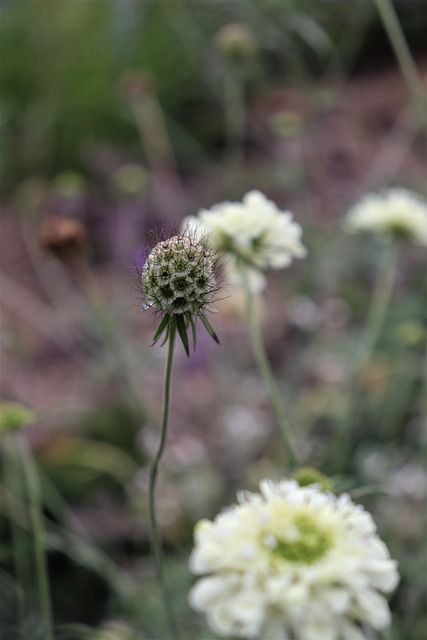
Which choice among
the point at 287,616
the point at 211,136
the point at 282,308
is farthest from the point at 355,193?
the point at 287,616

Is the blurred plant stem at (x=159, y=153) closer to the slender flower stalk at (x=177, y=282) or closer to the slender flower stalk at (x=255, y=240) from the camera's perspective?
the slender flower stalk at (x=255, y=240)

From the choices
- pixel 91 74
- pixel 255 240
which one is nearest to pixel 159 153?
pixel 91 74

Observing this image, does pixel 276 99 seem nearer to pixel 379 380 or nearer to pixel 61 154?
pixel 61 154

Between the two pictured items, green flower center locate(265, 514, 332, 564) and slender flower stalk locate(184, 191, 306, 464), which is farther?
slender flower stalk locate(184, 191, 306, 464)

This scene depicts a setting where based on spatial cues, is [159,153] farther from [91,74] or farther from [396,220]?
[396,220]

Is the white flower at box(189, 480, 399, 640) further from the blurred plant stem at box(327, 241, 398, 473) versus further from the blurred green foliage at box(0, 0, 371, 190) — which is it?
the blurred green foliage at box(0, 0, 371, 190)

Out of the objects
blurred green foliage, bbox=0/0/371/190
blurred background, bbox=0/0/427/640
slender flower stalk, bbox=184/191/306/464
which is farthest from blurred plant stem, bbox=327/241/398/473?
blurred green foliage, bbox=0/0/371/190

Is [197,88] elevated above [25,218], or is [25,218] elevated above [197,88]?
[197,88]
